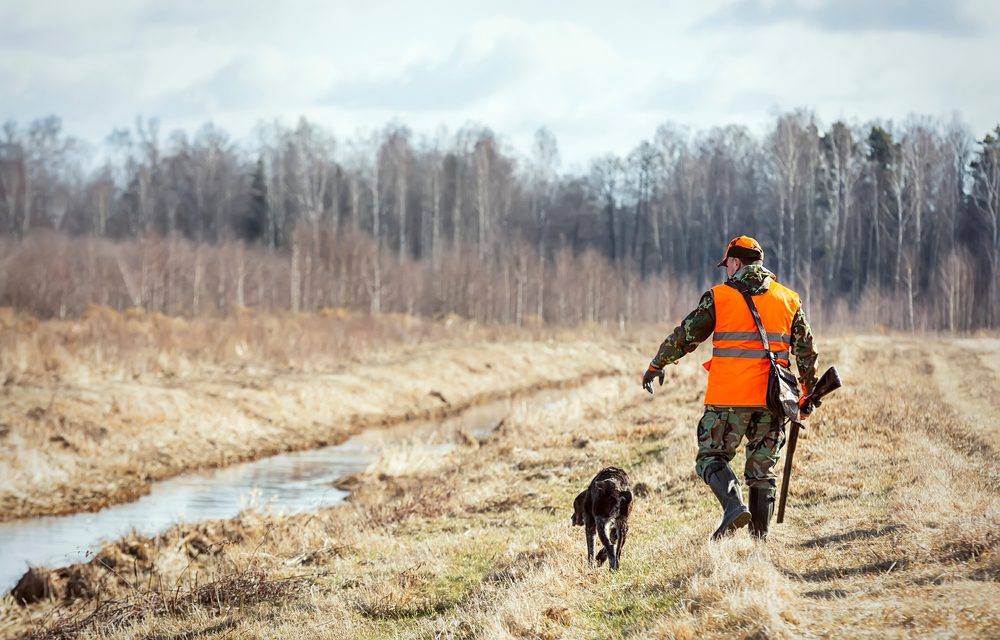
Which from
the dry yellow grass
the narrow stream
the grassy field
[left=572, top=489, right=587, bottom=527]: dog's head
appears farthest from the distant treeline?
[left=572, top=489, right=587, bottom=527]: dog's head

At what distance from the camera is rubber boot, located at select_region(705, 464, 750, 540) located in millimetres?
6582

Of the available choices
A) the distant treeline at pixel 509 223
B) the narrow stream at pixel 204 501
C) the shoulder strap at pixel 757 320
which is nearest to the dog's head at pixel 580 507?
the shoulder strap at pixel 757 320

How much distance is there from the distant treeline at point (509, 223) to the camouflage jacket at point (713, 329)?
33.8m

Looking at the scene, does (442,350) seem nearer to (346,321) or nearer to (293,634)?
(346,321)

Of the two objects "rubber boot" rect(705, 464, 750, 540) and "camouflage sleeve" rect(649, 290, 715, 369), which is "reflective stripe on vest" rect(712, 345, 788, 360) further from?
"rubber boot" rect(705, 464, 750, 540)

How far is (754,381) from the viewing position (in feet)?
22.4

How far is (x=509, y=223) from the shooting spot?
221 feet

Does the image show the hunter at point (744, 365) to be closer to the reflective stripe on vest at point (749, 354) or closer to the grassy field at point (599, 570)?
the reflective stripe on vest at point (749, 354)

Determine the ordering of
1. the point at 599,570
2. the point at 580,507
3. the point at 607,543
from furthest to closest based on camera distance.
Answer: the point at 580,507 < the point at 599,570 < the point at 607,543

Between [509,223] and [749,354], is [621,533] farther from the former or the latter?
[509,223]

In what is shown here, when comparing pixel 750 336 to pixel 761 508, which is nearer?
pixel 750 336

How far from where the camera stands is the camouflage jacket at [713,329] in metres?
6.91

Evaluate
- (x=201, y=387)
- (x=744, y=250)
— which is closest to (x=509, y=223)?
(x=201, y=387)

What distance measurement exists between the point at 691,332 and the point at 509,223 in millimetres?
60870
